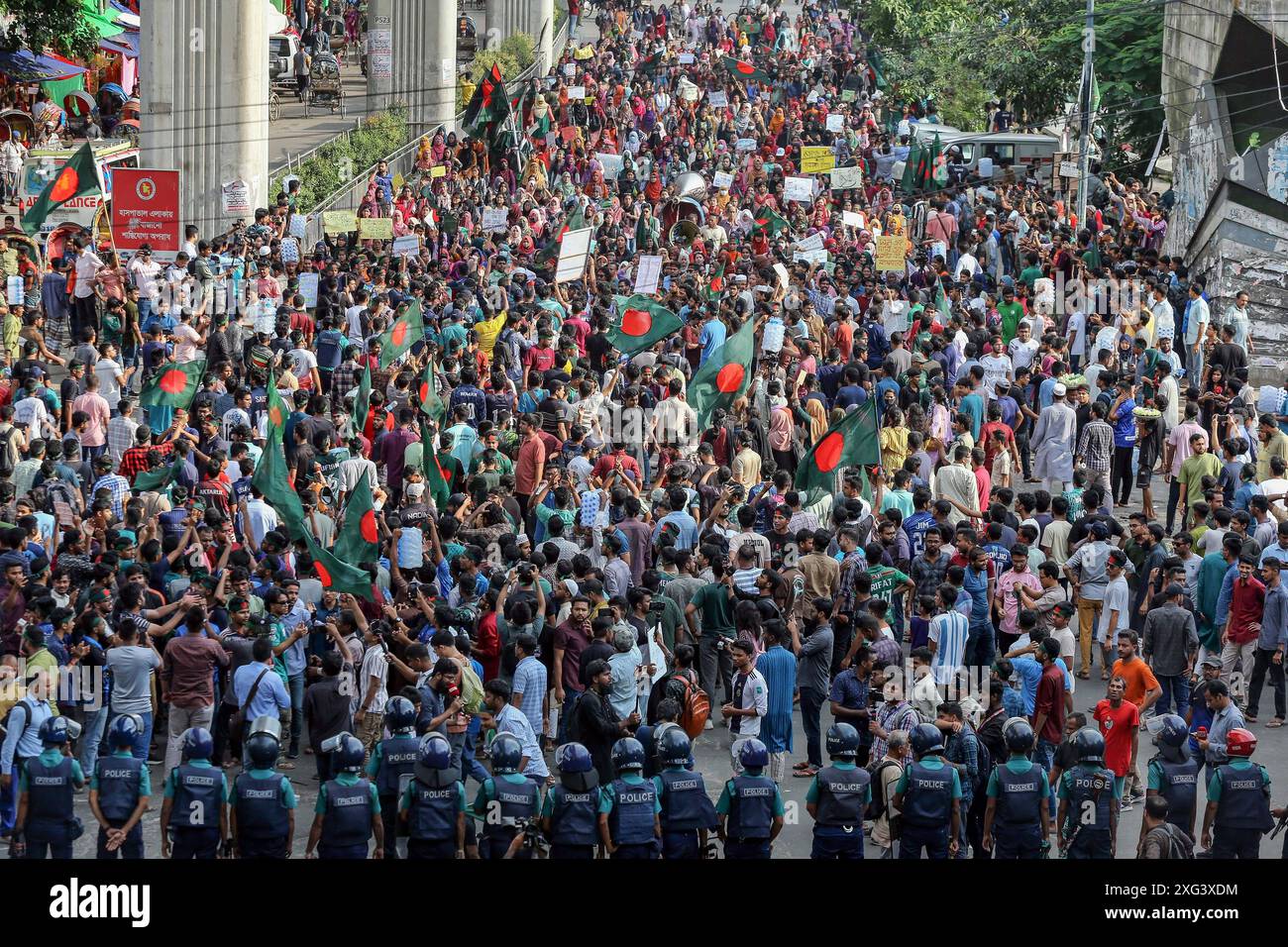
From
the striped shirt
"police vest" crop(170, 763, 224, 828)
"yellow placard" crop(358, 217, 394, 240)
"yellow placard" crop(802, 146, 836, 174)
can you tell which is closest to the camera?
"police vest" crop(170, 763, 224, 828)

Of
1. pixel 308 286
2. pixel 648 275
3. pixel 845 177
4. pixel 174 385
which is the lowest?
pixel 174 385

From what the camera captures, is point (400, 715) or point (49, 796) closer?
point (49, 796)

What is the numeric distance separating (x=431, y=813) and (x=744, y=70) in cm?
3484

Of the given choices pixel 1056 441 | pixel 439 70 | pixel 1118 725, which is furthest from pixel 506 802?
pixel 439 70

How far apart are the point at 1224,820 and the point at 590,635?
415 centimetres

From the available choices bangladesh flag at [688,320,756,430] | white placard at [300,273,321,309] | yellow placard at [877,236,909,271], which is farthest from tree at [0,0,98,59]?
bangladesh flag at [688,320,756,430]

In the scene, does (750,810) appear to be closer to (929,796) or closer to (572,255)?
(929,796)

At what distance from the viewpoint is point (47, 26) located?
32281 mm

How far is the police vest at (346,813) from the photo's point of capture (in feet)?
36.7

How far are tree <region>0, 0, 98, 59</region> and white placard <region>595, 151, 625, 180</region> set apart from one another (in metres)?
8.39

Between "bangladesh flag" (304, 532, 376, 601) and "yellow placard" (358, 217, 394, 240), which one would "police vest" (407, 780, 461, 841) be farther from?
"yellow placard" (358, 217, 394, 240)

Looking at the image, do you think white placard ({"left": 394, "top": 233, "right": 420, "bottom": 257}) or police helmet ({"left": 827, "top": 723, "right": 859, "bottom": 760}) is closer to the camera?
police helmet ({"left": 827, "top": 723, "right": 859, "bottom": 760})

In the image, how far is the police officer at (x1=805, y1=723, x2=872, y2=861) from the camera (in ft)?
37.5
